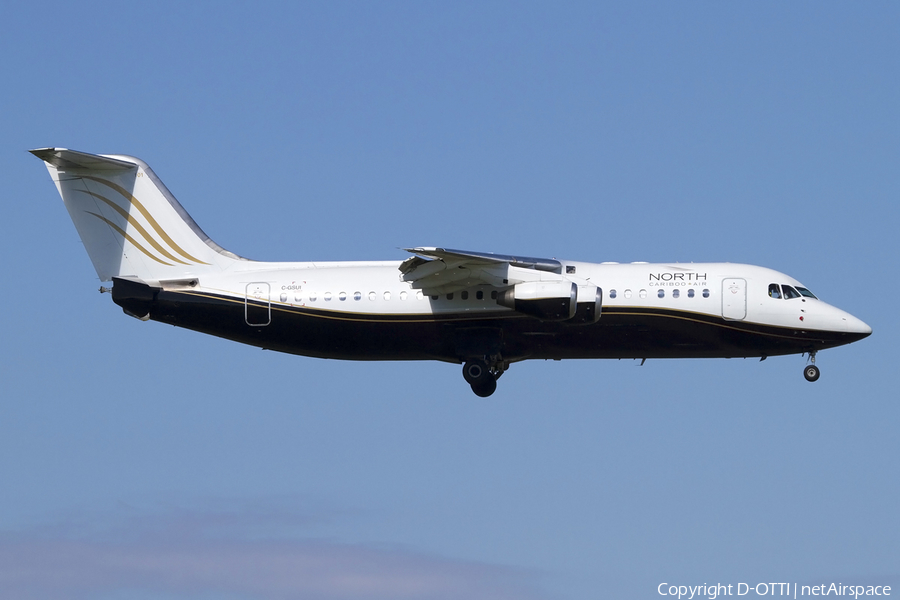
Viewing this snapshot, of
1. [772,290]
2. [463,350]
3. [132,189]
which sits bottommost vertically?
[463,350]

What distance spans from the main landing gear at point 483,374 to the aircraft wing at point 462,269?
1.59 m

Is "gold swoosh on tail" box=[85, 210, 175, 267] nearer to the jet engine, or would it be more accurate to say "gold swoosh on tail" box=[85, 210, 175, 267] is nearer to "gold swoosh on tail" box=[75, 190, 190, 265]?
"gold swoosh on tail" box=[75, 190, 190, 265]

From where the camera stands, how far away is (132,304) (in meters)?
23.3

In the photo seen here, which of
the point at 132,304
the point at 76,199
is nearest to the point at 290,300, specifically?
the point at 132,304

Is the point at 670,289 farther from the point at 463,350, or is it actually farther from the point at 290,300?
the point at 290,300

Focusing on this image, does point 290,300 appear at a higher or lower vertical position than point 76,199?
lower

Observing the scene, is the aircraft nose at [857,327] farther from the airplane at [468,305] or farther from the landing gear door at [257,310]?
the landing gear door at [257,310]

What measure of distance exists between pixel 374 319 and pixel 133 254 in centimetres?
559

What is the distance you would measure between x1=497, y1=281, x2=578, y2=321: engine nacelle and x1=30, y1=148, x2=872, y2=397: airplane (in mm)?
25

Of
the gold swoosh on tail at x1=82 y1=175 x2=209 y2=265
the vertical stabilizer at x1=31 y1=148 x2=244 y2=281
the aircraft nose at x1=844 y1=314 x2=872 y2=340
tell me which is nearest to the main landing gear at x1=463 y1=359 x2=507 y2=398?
the vertical stabilizer at x1=31 y1=148 x2=244 y2=281

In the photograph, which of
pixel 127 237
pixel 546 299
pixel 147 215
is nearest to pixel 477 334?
pixel 546 299

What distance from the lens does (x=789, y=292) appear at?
2244cm

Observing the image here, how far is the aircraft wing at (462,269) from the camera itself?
2153 cm

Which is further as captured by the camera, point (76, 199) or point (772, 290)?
point (76, 199)
